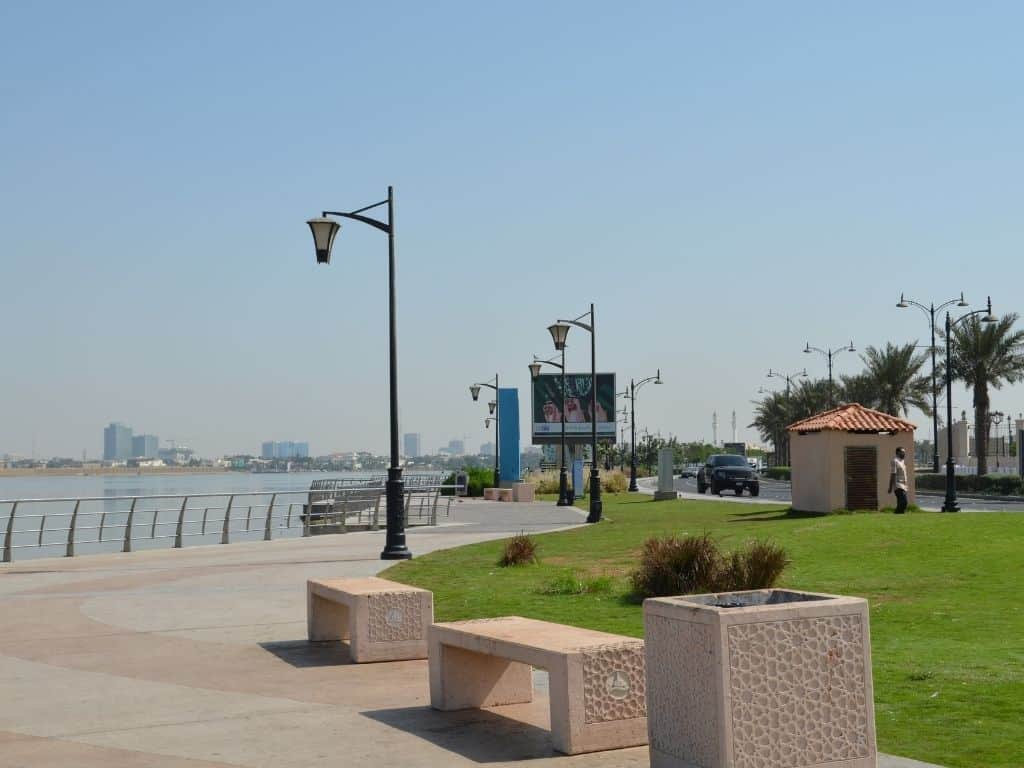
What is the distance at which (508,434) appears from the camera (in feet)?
227

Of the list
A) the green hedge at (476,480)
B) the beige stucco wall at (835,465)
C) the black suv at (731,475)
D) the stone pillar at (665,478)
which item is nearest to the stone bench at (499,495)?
the green hedge at (476,480)

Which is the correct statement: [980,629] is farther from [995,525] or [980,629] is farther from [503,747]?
[995,525]

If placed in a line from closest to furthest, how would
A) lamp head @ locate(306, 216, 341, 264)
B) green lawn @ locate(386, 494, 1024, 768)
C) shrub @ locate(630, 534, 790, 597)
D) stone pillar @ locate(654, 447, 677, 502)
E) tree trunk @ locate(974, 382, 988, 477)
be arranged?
1. green lawn @ locate(386, 494, 1024, 768)
2. shrub @ locate(630, 534, 790, 597)
3. lamp head @ locate(306, 216, 341, 264)
4. stone pillar @ locate(654, 447, 677, 502)
5. tree trunk @ locate(974, 382, 988, 477)

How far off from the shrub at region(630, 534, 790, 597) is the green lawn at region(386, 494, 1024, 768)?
0.44 metres

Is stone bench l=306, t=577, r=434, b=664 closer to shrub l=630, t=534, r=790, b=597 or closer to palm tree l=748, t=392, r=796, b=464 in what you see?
shrub l=630, t=534, r=790, b=597

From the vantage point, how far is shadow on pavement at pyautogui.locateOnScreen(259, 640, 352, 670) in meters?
10.2

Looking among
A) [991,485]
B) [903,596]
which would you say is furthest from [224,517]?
[991,485]

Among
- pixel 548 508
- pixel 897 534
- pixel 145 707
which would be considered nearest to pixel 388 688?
pixel 145 707

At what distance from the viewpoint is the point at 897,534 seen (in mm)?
20703

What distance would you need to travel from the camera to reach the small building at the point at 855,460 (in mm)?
31016

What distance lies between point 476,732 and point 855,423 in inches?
1009

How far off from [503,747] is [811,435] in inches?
1034

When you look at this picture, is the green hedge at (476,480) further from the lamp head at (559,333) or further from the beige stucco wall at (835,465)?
the beige stucco wall at (835,465)

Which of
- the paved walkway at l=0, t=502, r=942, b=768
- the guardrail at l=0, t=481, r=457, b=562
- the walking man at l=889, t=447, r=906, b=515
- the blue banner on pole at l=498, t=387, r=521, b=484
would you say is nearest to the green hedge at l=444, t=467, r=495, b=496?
the blue banner on pole at l=498, t=387, r=521, b=484
